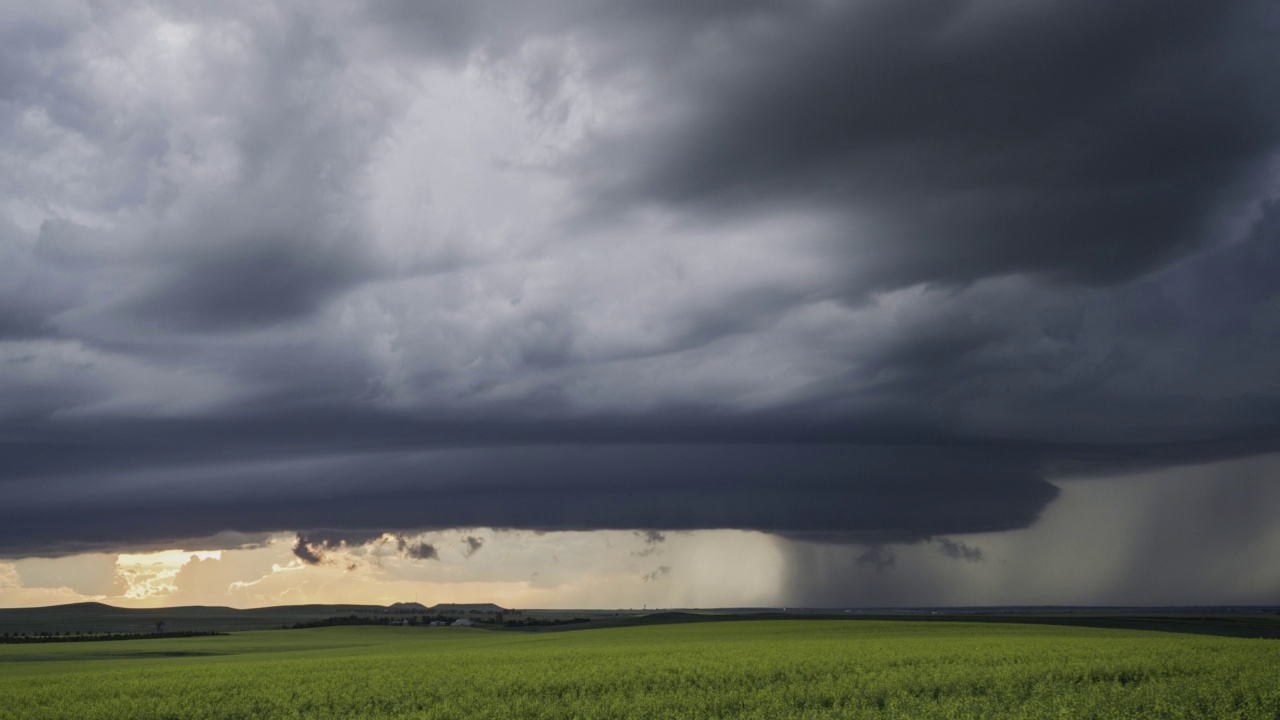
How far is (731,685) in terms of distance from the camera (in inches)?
1715

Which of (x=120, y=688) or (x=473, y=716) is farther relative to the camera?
(x=120, y=688)

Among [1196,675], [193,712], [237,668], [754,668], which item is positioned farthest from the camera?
[237,668]

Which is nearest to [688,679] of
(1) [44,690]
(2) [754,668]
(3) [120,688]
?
(2) [754,668]

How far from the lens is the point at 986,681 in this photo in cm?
4253

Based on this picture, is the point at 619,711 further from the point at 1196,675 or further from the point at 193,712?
the point at 1196,675

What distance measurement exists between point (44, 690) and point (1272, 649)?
2920 inches

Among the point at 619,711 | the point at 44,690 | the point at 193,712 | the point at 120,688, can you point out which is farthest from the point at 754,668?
the point at 44,690

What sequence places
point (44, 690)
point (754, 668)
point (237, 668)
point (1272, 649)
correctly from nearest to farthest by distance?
point (754, 668)
point (44, 690)
point (1272, 649)
point (237, 668)

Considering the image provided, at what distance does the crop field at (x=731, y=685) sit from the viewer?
35.6 m

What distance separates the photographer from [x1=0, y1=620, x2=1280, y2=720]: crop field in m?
35.6

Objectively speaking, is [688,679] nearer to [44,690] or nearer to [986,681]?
[986,681]

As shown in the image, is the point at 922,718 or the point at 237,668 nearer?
the point at 922,718

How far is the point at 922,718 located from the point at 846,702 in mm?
7270

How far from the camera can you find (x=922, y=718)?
31406mm
